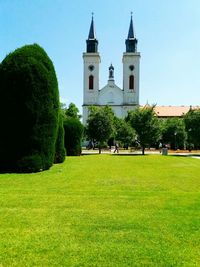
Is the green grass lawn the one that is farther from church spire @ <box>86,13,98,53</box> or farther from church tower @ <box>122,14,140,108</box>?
church spire @ <box>86,13,98,53</box>

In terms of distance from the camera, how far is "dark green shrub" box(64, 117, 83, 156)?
111 ft

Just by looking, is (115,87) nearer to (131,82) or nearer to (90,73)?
(131,82)

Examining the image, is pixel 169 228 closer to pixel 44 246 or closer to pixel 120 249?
pixel 120 249

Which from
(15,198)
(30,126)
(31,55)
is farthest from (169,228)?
(31,55)

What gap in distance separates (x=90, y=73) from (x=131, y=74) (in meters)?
9.02

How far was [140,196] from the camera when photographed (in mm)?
10820

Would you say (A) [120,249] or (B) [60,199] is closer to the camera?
(A) [120,249]

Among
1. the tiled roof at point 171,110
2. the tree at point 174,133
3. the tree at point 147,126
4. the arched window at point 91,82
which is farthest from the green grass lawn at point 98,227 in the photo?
the tiled roof at point 171,110

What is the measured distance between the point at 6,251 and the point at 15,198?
4443 millimetres

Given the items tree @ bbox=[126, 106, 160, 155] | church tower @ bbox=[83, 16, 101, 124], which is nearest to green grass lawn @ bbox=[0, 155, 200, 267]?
tree @ bbox=[126, 106, 160, 155]

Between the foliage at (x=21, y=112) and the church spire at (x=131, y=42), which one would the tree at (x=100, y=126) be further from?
the church spire at (x=131, y=42)

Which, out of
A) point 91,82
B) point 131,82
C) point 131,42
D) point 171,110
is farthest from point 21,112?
point 171,110

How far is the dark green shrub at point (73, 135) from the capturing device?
33.8 m

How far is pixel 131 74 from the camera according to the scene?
87688mm
